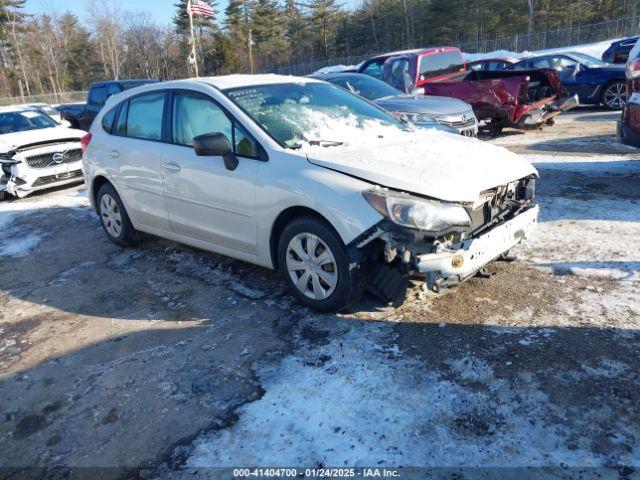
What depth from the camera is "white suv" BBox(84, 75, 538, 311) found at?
3375 mm

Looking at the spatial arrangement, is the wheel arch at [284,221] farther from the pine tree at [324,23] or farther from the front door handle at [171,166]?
the pine tree at [324,23]

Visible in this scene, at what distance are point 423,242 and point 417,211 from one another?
0.21 meters

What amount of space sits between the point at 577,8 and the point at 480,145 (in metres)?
45.2

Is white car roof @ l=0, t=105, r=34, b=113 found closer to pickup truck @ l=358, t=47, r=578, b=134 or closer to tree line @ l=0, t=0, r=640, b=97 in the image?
pickup truck @ l=358, t=47, r=578, b=134

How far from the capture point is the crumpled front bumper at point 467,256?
3318 mm

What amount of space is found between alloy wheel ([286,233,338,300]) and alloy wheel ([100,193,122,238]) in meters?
2.73

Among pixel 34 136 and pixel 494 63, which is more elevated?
pixel 494 63

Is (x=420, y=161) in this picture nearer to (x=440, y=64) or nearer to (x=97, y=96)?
(x=440, y=64)

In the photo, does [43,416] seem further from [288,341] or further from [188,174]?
[188,174]

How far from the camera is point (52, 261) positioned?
18.8ft

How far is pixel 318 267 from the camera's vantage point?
12.3 feet

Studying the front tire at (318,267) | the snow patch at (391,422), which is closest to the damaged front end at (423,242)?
the front tire at (318,267)

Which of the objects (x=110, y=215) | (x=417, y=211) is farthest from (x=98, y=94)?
(x=417, y=211)

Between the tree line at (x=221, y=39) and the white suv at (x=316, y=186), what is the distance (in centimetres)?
4601
